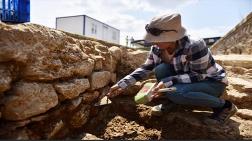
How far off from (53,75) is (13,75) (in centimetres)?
40

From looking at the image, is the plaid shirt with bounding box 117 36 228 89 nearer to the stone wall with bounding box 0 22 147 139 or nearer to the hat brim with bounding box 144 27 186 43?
the hat brim with bounding box 144 27 186 43

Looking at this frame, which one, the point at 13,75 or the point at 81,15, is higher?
the point at 81,15

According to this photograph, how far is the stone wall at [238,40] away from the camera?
8164 mm

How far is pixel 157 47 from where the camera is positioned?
10.2 ft

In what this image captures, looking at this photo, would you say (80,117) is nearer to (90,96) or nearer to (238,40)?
(90,96)

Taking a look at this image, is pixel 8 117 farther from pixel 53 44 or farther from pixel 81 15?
pixel 81 15

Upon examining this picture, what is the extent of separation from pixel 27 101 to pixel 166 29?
1324 mm

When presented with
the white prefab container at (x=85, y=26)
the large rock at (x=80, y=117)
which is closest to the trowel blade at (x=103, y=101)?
the large rock at (x=80, y=117)

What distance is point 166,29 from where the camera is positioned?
9.18 ft

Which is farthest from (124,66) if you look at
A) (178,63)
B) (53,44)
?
(53,44)

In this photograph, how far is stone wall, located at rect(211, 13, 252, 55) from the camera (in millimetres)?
8164

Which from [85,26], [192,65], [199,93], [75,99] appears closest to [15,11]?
[75,99]

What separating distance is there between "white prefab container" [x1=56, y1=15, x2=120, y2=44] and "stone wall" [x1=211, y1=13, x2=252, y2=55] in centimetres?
357

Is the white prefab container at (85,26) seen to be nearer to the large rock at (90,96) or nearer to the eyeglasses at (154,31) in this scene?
the large rock at (90,96)
